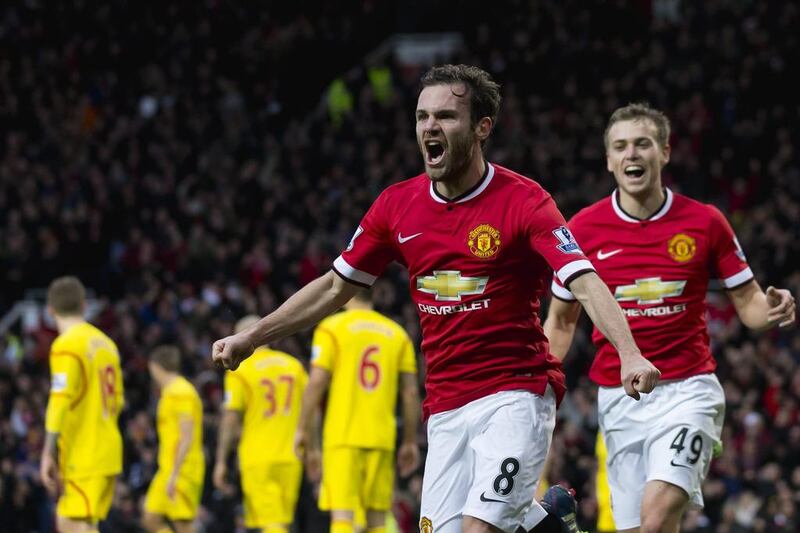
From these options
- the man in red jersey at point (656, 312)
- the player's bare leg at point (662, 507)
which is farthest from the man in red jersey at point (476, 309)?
the man in red jersey at point (656, 312)

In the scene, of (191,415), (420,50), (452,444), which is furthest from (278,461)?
(420,50)

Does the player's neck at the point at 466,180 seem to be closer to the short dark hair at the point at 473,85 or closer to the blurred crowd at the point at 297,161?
the short dark hair at the point at 473,85

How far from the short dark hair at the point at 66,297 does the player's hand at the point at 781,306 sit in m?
5.60

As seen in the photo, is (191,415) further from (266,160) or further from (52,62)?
(52,62)

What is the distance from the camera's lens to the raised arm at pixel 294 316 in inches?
217

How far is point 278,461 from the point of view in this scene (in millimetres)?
11883

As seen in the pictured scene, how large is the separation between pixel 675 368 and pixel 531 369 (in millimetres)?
1658

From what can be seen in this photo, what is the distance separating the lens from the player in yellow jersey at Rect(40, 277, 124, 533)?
10188 mm

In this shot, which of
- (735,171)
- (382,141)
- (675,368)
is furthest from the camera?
(382,141)

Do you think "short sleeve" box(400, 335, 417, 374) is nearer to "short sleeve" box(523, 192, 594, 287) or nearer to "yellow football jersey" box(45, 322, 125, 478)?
"yellow football jersey" box(45, 322, 125, 478)

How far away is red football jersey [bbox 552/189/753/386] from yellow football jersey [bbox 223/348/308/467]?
5.09 m

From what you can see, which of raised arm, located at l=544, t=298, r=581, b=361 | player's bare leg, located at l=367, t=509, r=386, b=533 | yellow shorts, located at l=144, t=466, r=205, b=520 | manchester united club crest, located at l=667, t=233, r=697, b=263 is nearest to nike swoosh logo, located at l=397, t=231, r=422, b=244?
raised arm, located at l=544, t=298, r=581, b=361

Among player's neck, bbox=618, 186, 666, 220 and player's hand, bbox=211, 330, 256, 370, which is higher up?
player's neck, bbox=618, 186, 666, 220

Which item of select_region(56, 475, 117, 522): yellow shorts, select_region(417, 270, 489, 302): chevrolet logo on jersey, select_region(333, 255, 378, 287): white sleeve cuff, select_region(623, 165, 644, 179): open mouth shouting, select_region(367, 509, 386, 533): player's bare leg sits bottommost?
select_region(367, 509, 386, 533): player's bare leg
